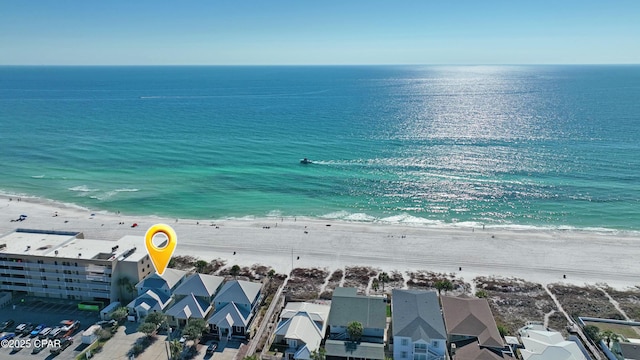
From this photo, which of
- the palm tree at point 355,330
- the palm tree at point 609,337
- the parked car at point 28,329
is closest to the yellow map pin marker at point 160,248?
the parked car at point 28,329

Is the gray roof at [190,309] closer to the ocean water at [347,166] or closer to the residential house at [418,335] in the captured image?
the residential house at [418,335]

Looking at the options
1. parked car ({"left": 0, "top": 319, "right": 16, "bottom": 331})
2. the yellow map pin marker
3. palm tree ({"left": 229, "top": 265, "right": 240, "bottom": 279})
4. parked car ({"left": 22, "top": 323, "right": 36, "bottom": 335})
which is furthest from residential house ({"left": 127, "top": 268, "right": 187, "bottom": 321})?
parked car ({"left": 0, "top": 319, "right": 16, "bottom": 331})

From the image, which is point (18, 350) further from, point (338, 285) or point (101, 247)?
point (338, 285)

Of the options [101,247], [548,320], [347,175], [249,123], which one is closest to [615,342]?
[548,320]

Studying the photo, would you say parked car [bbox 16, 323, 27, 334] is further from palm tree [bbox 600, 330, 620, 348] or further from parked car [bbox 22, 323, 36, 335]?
palm tree [bbox 600, 330, 620, 348]

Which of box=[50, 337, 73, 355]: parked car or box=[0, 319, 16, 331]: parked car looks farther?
box=[0, 319, 16, 331]: parked car

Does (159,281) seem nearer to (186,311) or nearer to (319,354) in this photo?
(186,311)
